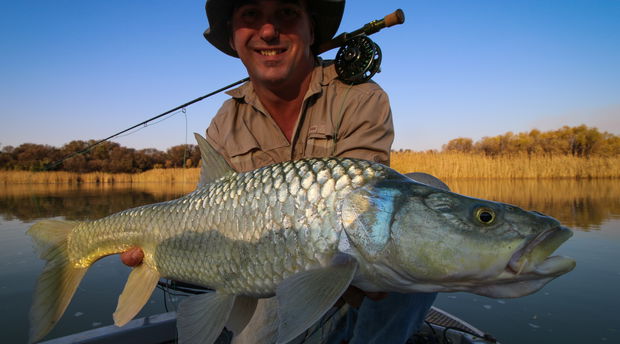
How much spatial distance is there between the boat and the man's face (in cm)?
195

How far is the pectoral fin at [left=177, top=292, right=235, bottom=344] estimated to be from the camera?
1660mm

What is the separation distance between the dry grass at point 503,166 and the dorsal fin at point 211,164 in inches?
692

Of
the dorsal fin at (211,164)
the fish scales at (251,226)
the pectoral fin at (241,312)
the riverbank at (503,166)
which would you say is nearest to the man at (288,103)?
the pectoral fin at (241,312)

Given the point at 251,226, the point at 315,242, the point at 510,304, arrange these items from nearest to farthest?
the point at 315,242 → the point at 251,226 → the point at 510,304

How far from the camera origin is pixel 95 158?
1427 inches

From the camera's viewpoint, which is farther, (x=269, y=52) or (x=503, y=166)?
(x=503, y=166)

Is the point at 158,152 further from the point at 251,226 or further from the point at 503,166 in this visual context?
the point at 251,226

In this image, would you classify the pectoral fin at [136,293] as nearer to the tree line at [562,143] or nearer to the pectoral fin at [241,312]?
the pectoral fin at [241,312]

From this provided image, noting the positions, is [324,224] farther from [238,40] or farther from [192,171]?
[192,171]

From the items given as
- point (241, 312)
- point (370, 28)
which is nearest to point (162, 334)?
point (241, 312)

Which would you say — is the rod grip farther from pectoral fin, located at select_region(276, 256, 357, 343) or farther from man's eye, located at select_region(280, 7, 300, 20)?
pectoral fin, located at select_region(276, 256, 357, 343)

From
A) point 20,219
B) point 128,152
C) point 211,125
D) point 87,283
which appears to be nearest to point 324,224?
point 211,125

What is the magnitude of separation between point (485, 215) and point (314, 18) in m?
2.17

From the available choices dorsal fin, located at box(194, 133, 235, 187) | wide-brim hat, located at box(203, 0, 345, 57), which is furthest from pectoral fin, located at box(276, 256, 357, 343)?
wide-brim hat, located at box(203, 0, 345, 57)
